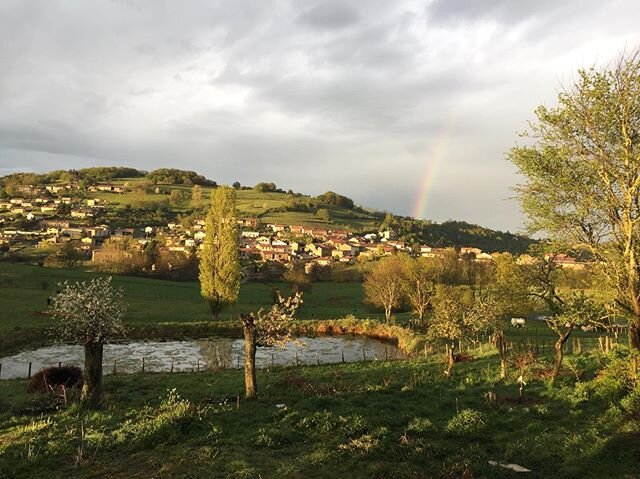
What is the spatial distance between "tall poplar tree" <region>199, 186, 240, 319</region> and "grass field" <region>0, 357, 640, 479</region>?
3362cm

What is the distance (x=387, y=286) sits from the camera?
6309 cm

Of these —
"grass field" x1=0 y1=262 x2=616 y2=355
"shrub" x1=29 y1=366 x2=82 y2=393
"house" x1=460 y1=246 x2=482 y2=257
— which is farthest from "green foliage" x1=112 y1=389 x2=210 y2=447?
"house" x1=460 y1=246 x2=482 y2=257

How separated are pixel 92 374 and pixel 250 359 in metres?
7.46

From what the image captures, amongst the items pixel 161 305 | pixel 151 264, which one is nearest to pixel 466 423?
pixel 161 305

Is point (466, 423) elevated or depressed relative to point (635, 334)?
depressed

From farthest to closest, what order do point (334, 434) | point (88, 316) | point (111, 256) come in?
point (111, 256)
point (88, 316)
point (334, 434)

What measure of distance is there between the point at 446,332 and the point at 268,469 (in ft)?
62.4

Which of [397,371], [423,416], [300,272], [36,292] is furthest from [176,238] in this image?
[423,416]

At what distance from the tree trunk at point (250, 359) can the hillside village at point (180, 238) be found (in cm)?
8580

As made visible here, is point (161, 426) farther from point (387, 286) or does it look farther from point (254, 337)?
point (387, 286)

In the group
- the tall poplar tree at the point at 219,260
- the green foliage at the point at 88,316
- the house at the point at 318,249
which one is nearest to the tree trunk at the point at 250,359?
the green foliage at the point at 88,316

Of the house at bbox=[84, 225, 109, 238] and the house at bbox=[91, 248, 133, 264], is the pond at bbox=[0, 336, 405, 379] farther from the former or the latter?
the house at bbox=[84, 225, 109, 238]

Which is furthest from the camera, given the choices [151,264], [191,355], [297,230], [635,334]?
[297,230]

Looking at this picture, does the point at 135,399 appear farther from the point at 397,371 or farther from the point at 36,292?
the point at 36,292
